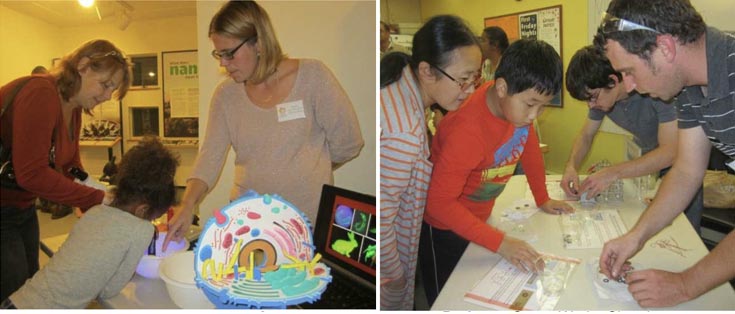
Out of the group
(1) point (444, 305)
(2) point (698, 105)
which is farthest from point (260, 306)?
(2) point (698, 105)

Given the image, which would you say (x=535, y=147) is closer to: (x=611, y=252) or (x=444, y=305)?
(x=611, y=252)

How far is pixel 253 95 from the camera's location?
110 centimetres

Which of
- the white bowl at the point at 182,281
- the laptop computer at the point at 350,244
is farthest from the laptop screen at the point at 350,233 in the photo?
the white bowl at the point at 182,281

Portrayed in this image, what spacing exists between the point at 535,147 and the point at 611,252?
301mm

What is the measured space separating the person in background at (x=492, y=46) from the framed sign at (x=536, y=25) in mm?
14

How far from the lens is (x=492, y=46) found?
41.8 inches

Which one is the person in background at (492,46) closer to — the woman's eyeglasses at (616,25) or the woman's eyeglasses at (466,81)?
the woman's eyeglasses at (466,81)

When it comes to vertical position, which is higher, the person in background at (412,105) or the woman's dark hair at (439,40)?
the woman's dark hair at (439,40)

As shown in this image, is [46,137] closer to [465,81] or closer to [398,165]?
[398,165]

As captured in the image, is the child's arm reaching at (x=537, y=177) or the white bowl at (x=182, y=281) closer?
the white bowl at (x=182, y=281)

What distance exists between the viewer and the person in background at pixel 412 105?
102 centimetres

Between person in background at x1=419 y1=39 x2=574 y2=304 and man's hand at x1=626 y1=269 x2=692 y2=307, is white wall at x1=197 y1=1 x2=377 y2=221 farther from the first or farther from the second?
man's hand at x1=626 y1=269 x2=692 y2=307

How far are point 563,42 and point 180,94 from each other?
91 centimetres

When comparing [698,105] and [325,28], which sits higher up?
[325,28]
